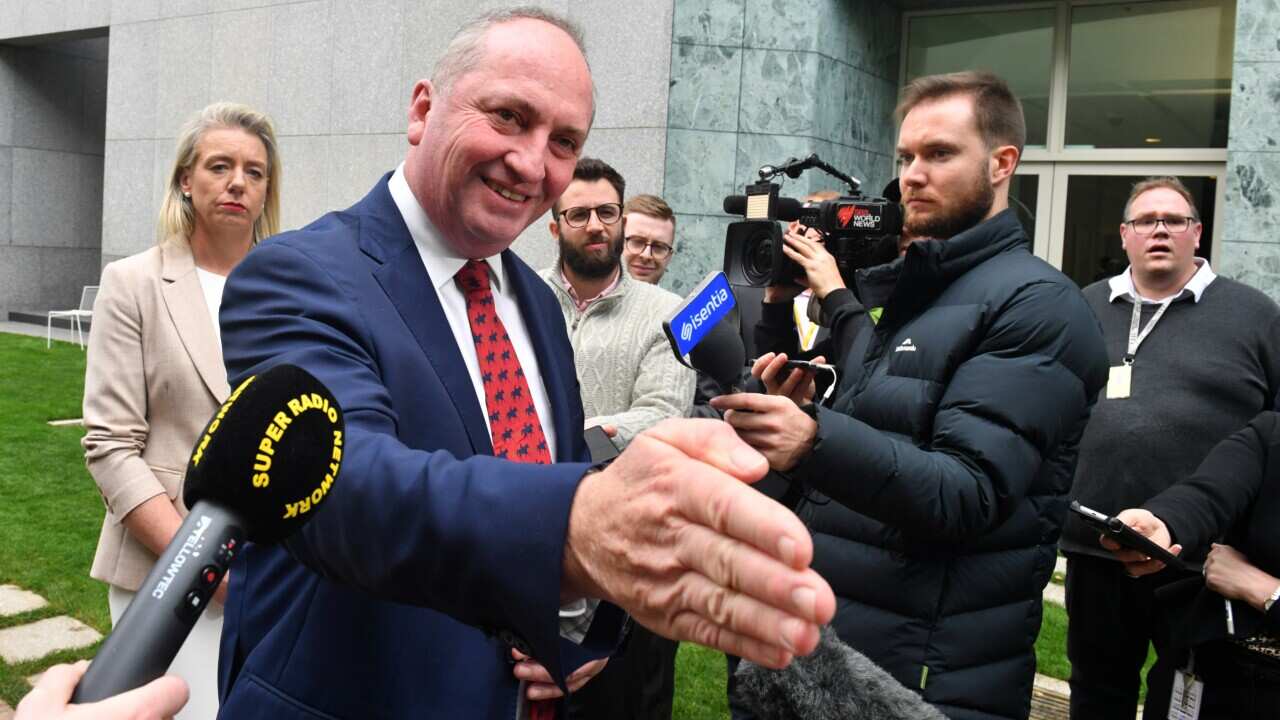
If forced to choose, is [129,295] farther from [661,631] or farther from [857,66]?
[857,66]

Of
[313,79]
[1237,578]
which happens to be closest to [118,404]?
[1237,578]

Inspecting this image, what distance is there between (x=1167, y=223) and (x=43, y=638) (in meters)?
4.94

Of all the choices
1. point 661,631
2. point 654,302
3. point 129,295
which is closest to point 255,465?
Result: point 661,631

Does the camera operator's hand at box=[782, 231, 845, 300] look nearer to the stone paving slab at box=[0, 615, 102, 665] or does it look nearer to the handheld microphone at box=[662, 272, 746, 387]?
the handheld microphone at box=[662, 272, 746, 387]

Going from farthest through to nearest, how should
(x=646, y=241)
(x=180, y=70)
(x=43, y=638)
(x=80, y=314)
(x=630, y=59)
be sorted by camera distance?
(x=80, y=314)
(x=180, y=70)
(x=630, y=59)
(x=646, y=241)
(x=43, y=638)

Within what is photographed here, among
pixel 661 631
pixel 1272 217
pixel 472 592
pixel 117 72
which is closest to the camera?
pixel 661 631

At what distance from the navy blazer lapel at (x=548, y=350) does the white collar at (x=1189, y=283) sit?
299 centimetres

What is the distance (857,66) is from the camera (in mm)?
8500

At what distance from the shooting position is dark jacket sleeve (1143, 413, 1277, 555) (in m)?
2.83

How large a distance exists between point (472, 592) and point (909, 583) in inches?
58.2

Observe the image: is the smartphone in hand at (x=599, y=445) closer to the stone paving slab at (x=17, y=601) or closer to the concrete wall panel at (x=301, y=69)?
the stone paving slab at (x=17, y=601)

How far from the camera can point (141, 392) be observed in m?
2.68

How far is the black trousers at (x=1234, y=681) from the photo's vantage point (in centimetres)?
267

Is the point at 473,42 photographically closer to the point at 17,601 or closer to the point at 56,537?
the point at 17,601
